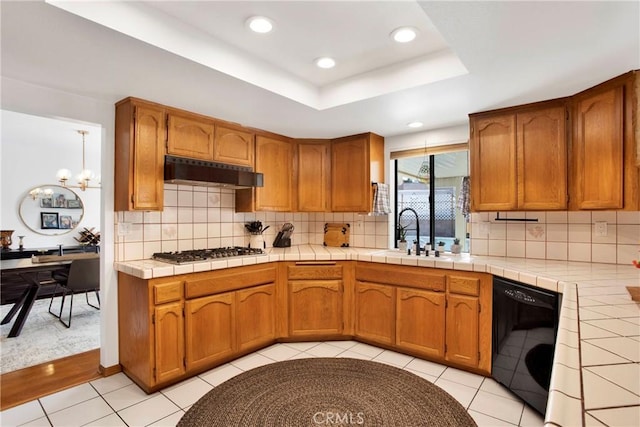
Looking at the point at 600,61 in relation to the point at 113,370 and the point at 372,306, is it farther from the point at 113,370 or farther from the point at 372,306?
the point at 113,370

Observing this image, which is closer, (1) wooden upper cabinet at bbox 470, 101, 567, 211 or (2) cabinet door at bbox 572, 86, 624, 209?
(2) cabinet door at bbox 572, 86, 624, 209

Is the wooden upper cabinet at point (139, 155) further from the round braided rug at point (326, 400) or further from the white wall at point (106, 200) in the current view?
the round braided rug at point (326, 400)

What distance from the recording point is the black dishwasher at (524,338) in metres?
1.93

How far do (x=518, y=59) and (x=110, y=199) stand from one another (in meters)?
2.98

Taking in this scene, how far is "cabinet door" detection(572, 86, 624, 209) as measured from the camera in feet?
6.88

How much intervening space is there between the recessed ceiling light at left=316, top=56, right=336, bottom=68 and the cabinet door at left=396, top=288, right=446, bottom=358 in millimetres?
1933

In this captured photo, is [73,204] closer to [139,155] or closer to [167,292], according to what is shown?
[139,155]

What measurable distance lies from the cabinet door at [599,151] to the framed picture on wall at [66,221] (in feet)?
23.2

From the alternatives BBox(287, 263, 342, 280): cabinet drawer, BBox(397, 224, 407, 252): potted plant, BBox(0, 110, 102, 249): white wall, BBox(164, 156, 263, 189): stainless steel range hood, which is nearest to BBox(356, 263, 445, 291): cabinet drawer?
BBox(287, 263, 342, 280): cabinet drawer

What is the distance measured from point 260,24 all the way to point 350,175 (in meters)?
2.00

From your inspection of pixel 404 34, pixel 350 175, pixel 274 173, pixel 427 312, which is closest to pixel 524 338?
pixel 427 312

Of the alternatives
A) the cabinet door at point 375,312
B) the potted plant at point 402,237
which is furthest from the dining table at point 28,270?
the potted plant at point 402,237

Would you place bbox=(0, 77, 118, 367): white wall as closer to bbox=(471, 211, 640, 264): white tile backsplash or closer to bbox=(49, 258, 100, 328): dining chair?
bbox=(49, 258, 100, 328): dining chair

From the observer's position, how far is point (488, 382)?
94.9 inches
